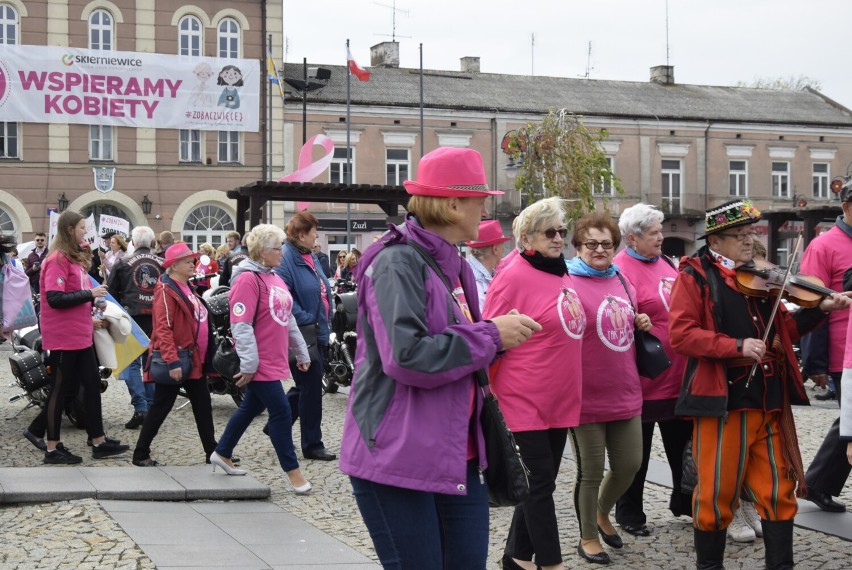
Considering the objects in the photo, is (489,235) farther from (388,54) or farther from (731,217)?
(388,54)

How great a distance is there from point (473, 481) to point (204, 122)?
35226 millimetres

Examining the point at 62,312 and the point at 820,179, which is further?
the point at 820,179

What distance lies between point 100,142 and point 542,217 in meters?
35.0

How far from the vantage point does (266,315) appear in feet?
25.7

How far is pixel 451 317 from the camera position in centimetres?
360

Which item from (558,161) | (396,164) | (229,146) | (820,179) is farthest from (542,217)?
(820,179)

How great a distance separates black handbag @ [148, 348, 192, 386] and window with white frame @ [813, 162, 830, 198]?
45487 millimetres

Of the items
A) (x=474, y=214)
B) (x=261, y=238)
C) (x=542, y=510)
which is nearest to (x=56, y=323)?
(x=261, y=238)

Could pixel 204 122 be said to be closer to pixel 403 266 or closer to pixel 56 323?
pixel 56 323

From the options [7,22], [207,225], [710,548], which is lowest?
[710,548]

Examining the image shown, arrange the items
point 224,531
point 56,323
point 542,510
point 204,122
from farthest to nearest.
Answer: point 204,122 < point 56,323 < point 224,531 < point 542,510

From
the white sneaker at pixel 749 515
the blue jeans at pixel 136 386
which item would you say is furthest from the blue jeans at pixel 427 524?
the blue jeans at pixel 136 386

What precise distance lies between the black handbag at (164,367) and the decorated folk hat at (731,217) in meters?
4.37

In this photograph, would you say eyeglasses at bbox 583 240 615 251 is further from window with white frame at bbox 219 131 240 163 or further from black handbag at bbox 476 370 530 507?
window with white frame at bbox 219 131 240 163
